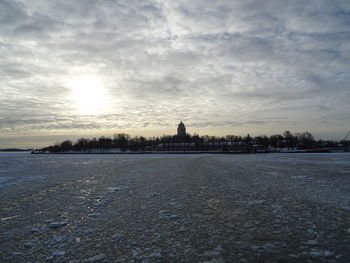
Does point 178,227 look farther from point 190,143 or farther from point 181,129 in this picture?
point 181,129

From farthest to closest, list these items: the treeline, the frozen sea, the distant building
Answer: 1. the distant building
2. the treeline
3. the frozen sea

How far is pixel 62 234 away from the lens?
538cm

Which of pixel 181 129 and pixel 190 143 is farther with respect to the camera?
pixel 181 129

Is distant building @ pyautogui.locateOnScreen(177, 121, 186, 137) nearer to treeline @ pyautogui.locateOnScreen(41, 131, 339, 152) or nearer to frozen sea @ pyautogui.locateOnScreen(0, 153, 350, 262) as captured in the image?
treeline @ pyautogui.locateOnScreen(41, 131, 339, 152)

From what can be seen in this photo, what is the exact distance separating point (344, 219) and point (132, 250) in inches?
215

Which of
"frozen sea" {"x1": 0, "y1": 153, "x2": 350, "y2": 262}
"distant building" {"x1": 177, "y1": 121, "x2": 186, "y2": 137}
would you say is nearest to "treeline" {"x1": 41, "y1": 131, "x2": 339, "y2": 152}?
"distant building" {"x1": 177, "y1": 121, "x2": 186, "y2": 137}

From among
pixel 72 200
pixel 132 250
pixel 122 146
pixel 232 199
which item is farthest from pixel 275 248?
pixel 122 146

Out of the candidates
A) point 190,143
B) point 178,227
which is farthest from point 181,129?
point 178,227

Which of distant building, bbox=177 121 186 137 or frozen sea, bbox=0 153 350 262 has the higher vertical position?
distant building, bbox=177 121 186 137

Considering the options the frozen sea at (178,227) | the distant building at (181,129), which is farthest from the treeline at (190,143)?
the frozen sea at (178,227)

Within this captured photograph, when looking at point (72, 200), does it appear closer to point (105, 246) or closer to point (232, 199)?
point (105, 246)

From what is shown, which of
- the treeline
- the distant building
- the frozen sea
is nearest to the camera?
the frozen sea

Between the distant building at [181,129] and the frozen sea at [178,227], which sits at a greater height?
the distant building at [181,129]

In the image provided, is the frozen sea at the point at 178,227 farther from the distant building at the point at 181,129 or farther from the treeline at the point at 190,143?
the distant building at the point at 181,129
